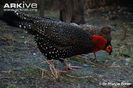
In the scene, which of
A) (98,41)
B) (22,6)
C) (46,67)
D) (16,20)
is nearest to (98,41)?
(98,41)

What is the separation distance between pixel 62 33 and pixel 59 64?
2.30 ft

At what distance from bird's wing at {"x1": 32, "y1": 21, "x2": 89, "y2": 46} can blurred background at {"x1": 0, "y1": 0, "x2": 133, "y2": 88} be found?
9.3 inches

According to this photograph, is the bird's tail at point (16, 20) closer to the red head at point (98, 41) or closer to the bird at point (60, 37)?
the bird at point (60, 37)

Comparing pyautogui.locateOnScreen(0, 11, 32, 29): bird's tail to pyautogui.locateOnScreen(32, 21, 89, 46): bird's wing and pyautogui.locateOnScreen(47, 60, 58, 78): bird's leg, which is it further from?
pyautogui.locateOnScreen(47, 60, 58, 78): bird's leg

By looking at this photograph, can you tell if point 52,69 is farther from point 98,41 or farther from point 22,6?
point 22,6

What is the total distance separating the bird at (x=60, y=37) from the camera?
421 centimetres

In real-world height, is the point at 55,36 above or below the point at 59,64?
above

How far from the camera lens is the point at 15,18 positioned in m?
4.30

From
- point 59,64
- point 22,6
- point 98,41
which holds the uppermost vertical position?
point 22,6

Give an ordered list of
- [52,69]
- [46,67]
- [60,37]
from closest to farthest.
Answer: [60,37] → [52,69] → [46,67]

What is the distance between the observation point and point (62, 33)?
425cm

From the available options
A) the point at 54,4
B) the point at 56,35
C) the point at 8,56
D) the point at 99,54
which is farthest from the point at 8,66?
the point at 54,4

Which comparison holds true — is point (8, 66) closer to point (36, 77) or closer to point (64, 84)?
point (36, 77)

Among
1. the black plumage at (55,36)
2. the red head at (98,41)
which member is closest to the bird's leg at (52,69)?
the black plumage at (55,36)
